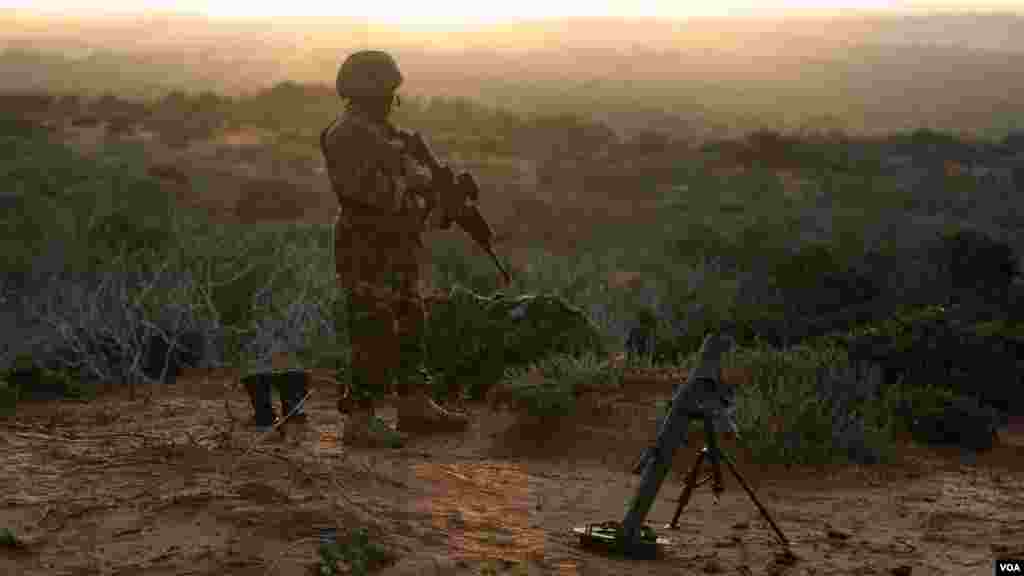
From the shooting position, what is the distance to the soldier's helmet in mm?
6867

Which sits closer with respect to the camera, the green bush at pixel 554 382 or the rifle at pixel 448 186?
the rifle at pixel 448 186

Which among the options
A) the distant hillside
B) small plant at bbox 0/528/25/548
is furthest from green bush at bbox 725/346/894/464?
the distant hillside

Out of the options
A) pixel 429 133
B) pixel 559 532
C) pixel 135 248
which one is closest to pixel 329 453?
pixel 559 532

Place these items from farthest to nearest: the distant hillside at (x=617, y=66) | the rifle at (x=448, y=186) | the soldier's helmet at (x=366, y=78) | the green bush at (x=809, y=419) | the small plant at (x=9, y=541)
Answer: the distant hillside at (x=617, y=66) → the green bush at (x=809, y=419) → the rifle at (x=448, y=186) → the soldier's helmet at (x=366, y=78) → the small plant at (x=9, y=541)

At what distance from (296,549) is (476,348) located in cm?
A: 381

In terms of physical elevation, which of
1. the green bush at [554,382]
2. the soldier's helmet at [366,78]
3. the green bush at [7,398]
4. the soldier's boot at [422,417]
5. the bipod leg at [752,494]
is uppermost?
the soldier's helmet at [366,78]

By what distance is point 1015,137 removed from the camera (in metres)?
40.7

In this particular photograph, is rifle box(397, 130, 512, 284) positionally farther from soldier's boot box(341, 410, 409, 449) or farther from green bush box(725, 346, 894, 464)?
green bush box(725, 346, 894, 464)

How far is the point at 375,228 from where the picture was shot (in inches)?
273

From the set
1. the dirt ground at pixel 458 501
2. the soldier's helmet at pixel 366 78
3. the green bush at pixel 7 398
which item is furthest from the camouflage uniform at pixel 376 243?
the green bush at pixel 7 398

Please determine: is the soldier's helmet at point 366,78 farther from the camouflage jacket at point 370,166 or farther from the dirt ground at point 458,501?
the dirt ground at point 458,501

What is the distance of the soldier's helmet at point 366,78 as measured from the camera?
6867 millimetres

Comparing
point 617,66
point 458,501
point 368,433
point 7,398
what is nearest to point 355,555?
point 458,501

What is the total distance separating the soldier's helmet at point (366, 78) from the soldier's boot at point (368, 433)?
1.67 m
